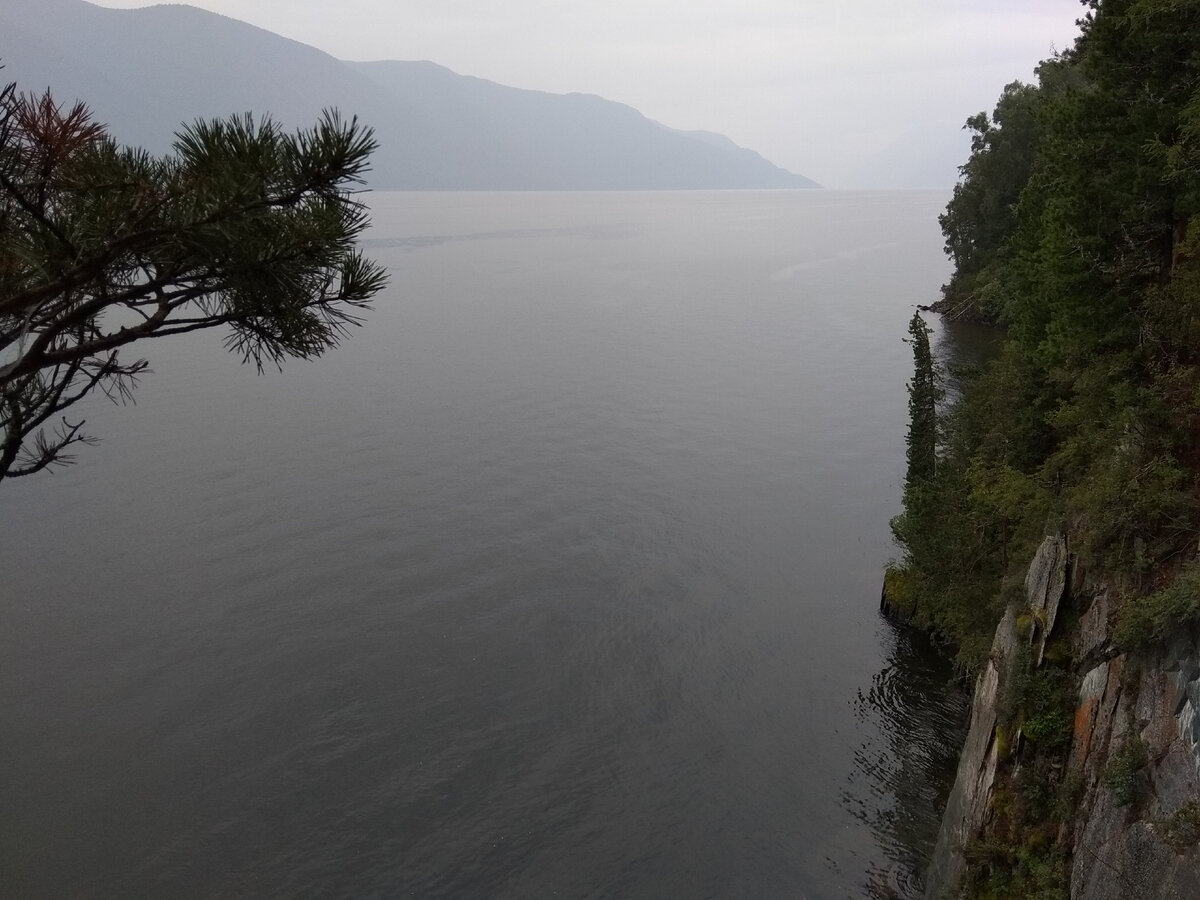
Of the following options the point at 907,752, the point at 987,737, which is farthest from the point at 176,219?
the point at 907,752

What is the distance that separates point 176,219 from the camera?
8.17m

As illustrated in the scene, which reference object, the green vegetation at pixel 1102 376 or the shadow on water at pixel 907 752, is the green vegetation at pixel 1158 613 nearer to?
the green vegetation at pixel 1102 376

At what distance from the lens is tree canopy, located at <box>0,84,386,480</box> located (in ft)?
26.8

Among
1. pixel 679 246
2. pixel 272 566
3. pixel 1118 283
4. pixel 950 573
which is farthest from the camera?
pixel 679 246

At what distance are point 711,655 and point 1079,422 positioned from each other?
1591 cm

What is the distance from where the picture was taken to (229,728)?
27.5 m

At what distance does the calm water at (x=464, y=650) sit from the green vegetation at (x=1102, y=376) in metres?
5.84

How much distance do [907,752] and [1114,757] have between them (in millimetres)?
14838

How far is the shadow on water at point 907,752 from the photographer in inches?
877

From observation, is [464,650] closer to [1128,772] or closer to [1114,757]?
[1114,757]

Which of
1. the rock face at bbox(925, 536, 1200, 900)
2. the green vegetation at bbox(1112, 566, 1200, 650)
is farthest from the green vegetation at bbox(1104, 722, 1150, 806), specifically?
the green vegetation at bbox(1112, 566, 1200, 650)

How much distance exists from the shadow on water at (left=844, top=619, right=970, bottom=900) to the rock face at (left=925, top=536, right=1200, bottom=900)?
15.4ft

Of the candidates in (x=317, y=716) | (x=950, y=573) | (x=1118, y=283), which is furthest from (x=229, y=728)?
(x=1118, y=283)

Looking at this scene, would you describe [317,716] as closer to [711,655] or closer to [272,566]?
[272,566]
